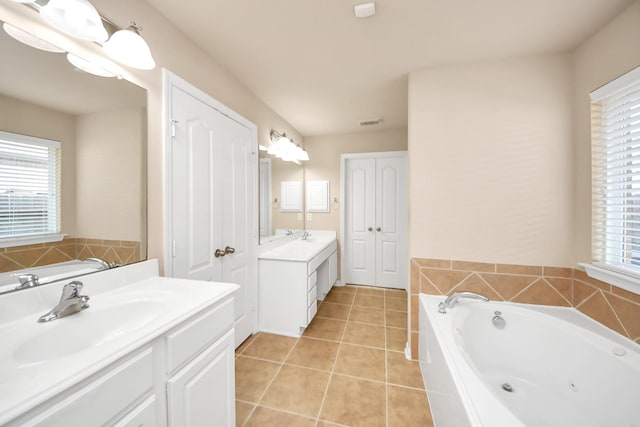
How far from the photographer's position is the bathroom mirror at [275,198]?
2.62 meters

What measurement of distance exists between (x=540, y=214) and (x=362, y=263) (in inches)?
92.6

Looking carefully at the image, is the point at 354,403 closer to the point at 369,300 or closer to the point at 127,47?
the point at 369,300

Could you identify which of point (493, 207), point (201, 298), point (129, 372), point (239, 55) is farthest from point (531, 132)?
point (129, 372)

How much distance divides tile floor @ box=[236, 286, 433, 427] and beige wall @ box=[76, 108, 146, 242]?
1.30 m

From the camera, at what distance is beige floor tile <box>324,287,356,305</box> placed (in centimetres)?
321

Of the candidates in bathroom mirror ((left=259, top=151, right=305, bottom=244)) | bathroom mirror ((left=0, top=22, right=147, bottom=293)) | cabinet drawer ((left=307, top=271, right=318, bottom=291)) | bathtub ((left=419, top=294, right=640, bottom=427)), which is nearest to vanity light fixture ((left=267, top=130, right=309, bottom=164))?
bathroom mirror ((left=259, top=151, right=305, bottom=244))

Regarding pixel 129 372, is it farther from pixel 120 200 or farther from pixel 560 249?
pixel 560 249

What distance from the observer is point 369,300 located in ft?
10.6

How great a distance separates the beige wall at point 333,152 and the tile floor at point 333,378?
153cm

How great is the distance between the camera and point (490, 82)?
1851mm

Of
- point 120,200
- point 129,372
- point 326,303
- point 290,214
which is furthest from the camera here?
point 290,214

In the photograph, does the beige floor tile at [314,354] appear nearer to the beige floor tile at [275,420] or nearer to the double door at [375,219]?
the beige floor tile at [275,420]

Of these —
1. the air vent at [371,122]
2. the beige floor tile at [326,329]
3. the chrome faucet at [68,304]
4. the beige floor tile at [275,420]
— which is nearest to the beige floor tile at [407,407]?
the beige floor tile at [275,420]

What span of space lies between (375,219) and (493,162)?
6.45 ft
